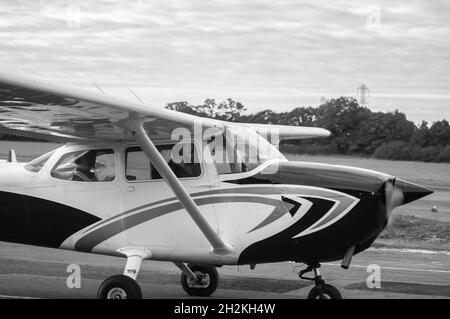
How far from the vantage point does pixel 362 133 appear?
39.5 m

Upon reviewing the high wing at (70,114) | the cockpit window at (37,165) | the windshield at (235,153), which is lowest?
the cockpit window at (37,165)

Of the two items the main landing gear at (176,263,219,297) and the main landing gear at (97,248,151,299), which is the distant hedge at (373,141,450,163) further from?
the main landing gear at (97,248,151,299)

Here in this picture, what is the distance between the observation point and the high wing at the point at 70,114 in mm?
7398

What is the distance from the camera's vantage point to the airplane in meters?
8.65

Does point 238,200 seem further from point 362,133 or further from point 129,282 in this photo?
point 362,133

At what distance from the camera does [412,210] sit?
73.6 feet

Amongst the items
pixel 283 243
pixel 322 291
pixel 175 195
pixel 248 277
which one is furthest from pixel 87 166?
pixel 248 277

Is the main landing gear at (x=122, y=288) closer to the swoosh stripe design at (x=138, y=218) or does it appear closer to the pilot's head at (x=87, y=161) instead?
the swoosh stripe design at (x=138, y=218)

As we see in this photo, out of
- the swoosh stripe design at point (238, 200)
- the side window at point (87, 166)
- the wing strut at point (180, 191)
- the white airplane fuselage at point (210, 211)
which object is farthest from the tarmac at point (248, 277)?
the side window at point (87, 166)

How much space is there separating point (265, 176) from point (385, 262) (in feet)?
17.1

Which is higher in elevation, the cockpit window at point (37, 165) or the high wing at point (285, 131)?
the high wing at point (285, 131)

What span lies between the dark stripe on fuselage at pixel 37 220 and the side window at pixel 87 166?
373mm

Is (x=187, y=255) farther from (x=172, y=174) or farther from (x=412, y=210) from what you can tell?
(x=412, y=210)
